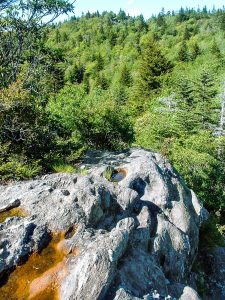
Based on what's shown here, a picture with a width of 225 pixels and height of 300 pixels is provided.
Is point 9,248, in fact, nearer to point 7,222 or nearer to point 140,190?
point 7,222

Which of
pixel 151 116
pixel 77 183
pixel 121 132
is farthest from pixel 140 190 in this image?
pixel 151 116

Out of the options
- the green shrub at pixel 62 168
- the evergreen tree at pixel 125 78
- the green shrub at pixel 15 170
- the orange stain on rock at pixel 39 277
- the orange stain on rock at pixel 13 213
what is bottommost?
the evergreen tree at pixel 125 78

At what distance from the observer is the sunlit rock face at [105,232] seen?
613 centimetres

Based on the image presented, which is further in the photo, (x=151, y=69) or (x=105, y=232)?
(x=151, y=69)

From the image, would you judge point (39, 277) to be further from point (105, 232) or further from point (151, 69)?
point (151, 69)

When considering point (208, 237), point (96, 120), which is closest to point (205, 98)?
point (96, 120)

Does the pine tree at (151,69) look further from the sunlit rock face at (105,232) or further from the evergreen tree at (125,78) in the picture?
the sunlit rock face at (105,232)

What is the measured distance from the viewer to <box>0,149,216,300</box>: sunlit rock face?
6.13 m

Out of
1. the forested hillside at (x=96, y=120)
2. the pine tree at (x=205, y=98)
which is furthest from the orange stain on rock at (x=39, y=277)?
the pine tree at (x=205, y=98)

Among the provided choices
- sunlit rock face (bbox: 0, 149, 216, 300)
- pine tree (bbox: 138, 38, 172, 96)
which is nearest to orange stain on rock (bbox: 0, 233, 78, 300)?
sunlit rock face (bbox: 0, 149, 216, 300)

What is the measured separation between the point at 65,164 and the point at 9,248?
479cm

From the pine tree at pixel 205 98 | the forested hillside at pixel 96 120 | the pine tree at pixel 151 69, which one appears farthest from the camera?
the pine tree at pixel 151 69

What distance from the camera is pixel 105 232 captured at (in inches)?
288

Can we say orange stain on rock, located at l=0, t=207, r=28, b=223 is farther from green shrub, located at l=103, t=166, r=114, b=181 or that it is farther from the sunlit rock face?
green shrub, located at l=103, t=166, r=114, b=181
